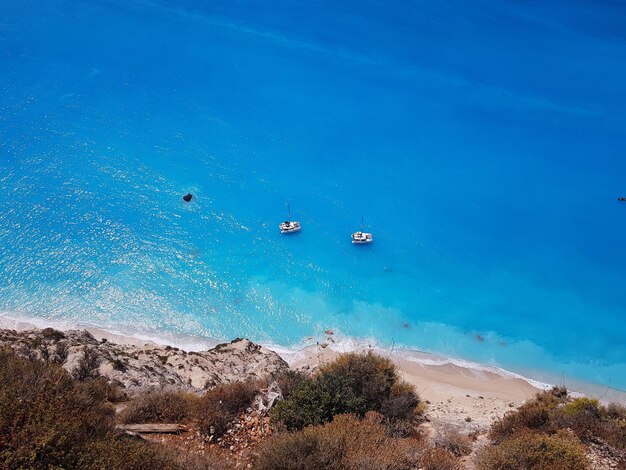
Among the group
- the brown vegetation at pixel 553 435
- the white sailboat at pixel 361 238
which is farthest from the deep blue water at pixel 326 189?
the brown vegetation at pixel 553 435

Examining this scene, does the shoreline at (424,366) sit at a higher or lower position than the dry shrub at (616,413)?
higher

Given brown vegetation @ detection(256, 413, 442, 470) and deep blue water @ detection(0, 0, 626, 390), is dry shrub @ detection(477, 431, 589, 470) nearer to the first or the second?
brown vegetation @ detection(256, 413, 442, 470)

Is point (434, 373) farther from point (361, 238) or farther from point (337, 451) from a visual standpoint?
point (337, 451)

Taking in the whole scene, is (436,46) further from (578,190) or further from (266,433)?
(266,433)

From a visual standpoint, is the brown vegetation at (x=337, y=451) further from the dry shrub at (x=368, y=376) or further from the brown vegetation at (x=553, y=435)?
the dry shrub at (x=368, y=376)

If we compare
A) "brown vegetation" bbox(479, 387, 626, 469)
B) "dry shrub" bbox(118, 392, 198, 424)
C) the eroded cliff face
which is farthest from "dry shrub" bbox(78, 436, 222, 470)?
"brown vegetation" bbox(479, 387, 626, 469)

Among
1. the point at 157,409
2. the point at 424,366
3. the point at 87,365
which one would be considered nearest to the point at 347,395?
the point at 157,409
